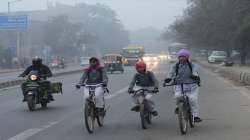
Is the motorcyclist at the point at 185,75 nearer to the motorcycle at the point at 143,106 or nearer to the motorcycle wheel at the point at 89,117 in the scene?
the motorcycle at the point at 143,106

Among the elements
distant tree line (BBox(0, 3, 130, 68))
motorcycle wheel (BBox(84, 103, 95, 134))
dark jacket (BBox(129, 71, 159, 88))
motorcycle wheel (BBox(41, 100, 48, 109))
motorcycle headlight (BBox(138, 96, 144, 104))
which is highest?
distant tree line (BBox(0, 3, 130, 68))

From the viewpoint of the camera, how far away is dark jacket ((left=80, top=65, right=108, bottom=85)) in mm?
14750

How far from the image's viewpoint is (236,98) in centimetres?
2388

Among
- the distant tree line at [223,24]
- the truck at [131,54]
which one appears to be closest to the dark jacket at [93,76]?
the distant tree line at [223,24]

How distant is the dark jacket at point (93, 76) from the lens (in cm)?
1475

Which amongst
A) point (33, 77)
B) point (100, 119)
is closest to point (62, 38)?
point (33, 77)

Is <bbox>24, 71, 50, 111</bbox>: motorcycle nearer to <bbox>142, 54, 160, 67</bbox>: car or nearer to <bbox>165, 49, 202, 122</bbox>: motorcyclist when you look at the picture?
<bbox>165, 49, 202, 122</bbox>: motorcyclist

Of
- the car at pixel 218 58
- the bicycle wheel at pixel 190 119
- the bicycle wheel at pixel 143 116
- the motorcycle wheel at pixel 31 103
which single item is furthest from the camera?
the car at pixel 218 58

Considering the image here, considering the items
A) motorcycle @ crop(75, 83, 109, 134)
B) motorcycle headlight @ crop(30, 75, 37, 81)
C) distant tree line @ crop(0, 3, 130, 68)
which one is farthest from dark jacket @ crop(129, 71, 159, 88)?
distant tree line @ crop(0, 3, 130, 68)

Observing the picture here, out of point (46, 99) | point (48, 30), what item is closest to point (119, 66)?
point (46, 99)

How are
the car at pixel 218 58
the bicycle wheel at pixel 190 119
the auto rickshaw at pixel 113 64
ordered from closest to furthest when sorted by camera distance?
the bicycle wheel at pixel 190 119 < the auto rickshaw at pixel 113 64 < the car at pixel 218 58

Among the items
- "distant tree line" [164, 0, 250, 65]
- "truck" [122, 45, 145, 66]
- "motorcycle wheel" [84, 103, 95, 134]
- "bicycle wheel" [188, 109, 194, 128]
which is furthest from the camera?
"truck" [122, 45, 145, 66]

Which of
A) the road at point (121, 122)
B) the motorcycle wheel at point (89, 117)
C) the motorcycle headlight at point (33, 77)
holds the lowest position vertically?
the road at point (121, 122)

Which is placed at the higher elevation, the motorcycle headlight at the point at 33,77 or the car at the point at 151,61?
the motorcycle headlight at the point at 33,77
